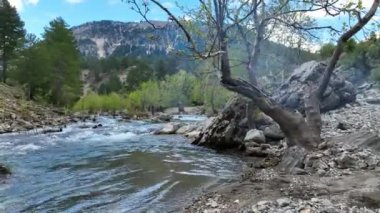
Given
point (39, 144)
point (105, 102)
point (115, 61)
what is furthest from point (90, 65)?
point (39, 144)

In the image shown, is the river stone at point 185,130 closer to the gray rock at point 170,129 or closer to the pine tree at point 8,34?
the gray rock at point 170,129

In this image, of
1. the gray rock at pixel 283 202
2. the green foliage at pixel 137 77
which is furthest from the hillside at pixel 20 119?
the green foliage at pixel 137 77

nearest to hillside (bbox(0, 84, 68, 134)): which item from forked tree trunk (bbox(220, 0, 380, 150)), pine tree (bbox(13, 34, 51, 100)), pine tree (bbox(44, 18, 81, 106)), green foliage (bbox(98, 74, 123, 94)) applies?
pine tree (bbox(13, 34, 51, 100))

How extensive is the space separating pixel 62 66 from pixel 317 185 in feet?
202

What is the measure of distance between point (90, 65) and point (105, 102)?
95761mm

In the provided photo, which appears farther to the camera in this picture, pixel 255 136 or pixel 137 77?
pixel 137 77

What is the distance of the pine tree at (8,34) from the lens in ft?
221

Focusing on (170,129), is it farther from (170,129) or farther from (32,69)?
(32,69)

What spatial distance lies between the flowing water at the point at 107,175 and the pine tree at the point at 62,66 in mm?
41970

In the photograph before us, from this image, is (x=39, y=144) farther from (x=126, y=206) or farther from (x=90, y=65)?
(x=90, y=65)

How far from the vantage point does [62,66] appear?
6694 cm

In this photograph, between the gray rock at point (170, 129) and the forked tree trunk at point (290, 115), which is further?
the gray rock at point (170, 129)

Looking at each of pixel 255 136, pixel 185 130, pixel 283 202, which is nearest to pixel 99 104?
pixel 185 130

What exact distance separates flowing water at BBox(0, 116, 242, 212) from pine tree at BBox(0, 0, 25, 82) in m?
47.2
